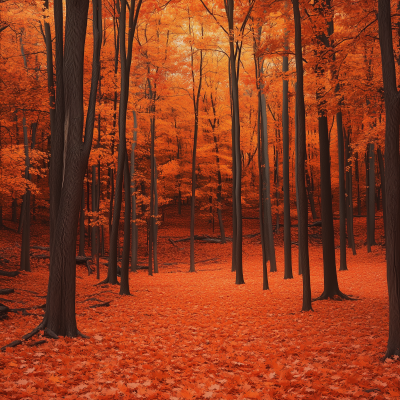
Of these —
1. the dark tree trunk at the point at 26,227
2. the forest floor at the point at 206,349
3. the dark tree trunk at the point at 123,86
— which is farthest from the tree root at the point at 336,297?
the dark tree trunk at the point at 26,227

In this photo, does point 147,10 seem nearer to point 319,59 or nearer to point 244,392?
point 319,59

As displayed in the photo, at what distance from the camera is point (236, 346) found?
17.3 ft

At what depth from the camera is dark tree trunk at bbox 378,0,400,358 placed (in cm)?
436

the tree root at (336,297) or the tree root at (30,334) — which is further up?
the tree root at (30,334)

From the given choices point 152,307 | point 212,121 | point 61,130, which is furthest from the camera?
point 212,121

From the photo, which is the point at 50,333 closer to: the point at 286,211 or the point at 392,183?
the point at 392,183

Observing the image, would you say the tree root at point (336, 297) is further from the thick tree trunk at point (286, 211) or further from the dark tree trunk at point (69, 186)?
the dark tree trunk at point (69, 186)

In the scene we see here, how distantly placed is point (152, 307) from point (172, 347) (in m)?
3.13

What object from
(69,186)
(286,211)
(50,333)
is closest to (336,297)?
(286,211)

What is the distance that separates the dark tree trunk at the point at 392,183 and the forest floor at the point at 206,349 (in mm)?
535

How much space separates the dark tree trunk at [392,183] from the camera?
4.36 m

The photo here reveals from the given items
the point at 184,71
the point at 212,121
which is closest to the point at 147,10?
the point at 184,71

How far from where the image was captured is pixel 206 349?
202 inches

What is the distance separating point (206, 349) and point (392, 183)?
11.2ft
